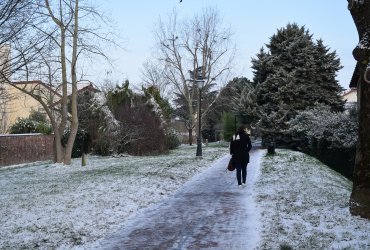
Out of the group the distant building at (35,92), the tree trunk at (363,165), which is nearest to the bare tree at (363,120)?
the tree trunk at (363,165)

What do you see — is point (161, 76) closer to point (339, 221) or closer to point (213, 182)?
point (213, 182)

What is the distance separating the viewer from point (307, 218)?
7645 mm

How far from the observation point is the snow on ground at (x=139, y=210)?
21.4 ft

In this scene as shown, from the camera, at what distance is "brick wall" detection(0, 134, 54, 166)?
2661cm

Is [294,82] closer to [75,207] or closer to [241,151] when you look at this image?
[241,151]

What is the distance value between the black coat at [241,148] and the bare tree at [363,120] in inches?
181

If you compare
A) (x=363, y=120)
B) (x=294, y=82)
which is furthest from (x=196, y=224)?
(x=294, y=82)

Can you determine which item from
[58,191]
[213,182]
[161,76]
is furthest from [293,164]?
[161,76]

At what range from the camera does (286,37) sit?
33.7m

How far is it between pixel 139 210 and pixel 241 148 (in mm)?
4035

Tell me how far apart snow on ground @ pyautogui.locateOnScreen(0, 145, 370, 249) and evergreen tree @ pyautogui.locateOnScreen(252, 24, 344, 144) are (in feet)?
61.2

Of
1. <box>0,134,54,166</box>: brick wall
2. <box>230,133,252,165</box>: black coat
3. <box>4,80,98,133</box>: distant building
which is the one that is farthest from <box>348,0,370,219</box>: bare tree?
<box>0,134,54,166</box>: brick wall

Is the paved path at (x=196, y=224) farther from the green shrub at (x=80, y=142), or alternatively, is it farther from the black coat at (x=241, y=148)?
the green shrub at (x=80, y=142)

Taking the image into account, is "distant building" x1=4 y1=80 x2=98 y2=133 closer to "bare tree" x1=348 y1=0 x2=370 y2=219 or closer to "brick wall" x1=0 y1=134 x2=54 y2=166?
"brick wall" x1=0 y1=134 x2=54 y2=166
